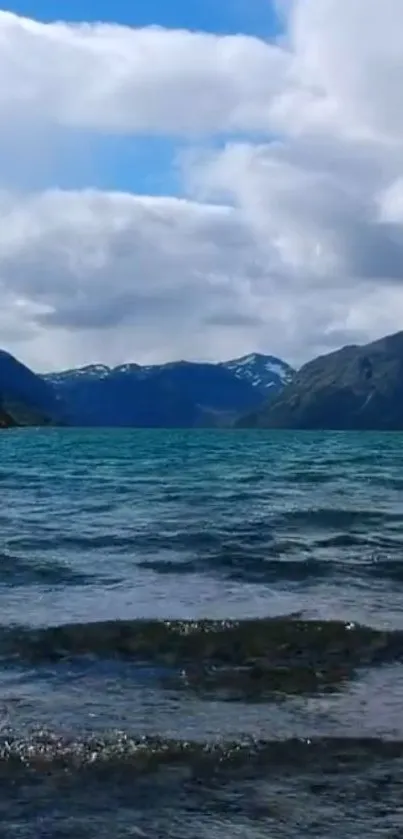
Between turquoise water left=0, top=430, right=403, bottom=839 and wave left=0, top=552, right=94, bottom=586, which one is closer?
turquoise water left=0, top=430, right=403, bottom=839

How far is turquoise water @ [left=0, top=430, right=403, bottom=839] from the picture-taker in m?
10.0

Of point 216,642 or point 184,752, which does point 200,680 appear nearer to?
point 216,642

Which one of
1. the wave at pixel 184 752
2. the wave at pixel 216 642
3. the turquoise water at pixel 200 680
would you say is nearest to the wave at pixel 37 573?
the turquoise water at pixel 200 680

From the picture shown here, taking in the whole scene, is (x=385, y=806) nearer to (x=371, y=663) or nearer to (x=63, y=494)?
(x=371, y=663)

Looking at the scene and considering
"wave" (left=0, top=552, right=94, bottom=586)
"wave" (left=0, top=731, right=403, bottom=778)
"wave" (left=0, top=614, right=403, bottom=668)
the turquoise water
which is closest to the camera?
the turquoise water

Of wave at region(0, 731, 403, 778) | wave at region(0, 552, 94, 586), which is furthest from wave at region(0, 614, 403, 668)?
wave at region(0, 552, 94, 586)

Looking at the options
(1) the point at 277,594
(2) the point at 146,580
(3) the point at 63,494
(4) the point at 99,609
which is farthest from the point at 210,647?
(3) the point at 63,494

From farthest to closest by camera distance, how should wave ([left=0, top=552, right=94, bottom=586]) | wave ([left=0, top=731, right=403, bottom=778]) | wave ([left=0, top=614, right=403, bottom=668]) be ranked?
wave ([left=0, top=552, right=94, bottom=586]) < wave ([left=0, top=614, right=403, bottom=668]) < wave ([left=0, top=731, right=403, bottom=778])

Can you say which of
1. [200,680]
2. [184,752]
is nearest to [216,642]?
[200,680]

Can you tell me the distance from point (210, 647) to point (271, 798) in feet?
20.4

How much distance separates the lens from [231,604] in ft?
65.3

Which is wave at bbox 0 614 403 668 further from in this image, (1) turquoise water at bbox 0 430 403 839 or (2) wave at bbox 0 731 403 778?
(2) wave at bbox 0 731 403 778

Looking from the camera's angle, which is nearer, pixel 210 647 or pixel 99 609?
pixel 210 647

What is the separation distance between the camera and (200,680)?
14586mm
